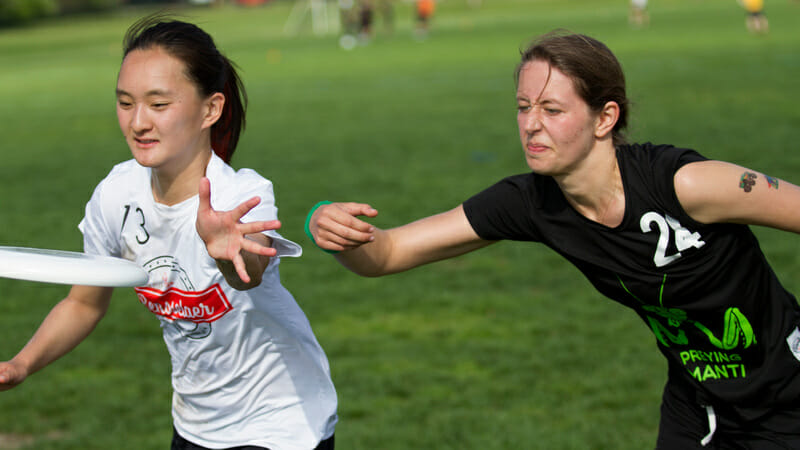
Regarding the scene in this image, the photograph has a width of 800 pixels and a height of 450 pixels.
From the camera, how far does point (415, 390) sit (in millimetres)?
5484

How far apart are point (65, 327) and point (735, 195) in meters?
2.26

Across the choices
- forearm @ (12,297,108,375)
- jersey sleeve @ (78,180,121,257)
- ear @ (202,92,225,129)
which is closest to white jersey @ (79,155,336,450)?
jersey sleeve @ (78,180,121,257)

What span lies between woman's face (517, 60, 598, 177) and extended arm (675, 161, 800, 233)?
1.15 feet

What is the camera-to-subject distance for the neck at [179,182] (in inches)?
118

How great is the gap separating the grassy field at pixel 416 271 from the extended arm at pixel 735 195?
76 centimetres

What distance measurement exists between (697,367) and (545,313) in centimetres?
355

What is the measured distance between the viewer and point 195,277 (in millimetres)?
2951

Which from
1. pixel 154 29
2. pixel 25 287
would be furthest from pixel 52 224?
pixel 154 29

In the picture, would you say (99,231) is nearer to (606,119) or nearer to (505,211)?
(505,211)

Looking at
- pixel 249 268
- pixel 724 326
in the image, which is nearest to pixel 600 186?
pixel 724 326

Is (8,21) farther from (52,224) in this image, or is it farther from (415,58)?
(52,224)

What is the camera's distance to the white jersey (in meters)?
2.96

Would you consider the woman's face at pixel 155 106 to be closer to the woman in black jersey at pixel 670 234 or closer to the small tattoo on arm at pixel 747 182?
the woman in black jersey at pixel 670 234

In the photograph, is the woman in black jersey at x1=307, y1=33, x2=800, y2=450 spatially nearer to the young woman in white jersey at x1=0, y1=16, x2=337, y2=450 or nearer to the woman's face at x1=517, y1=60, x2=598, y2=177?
Result: the woman's face at x1=517, y1=60, x2=598, y2=177
